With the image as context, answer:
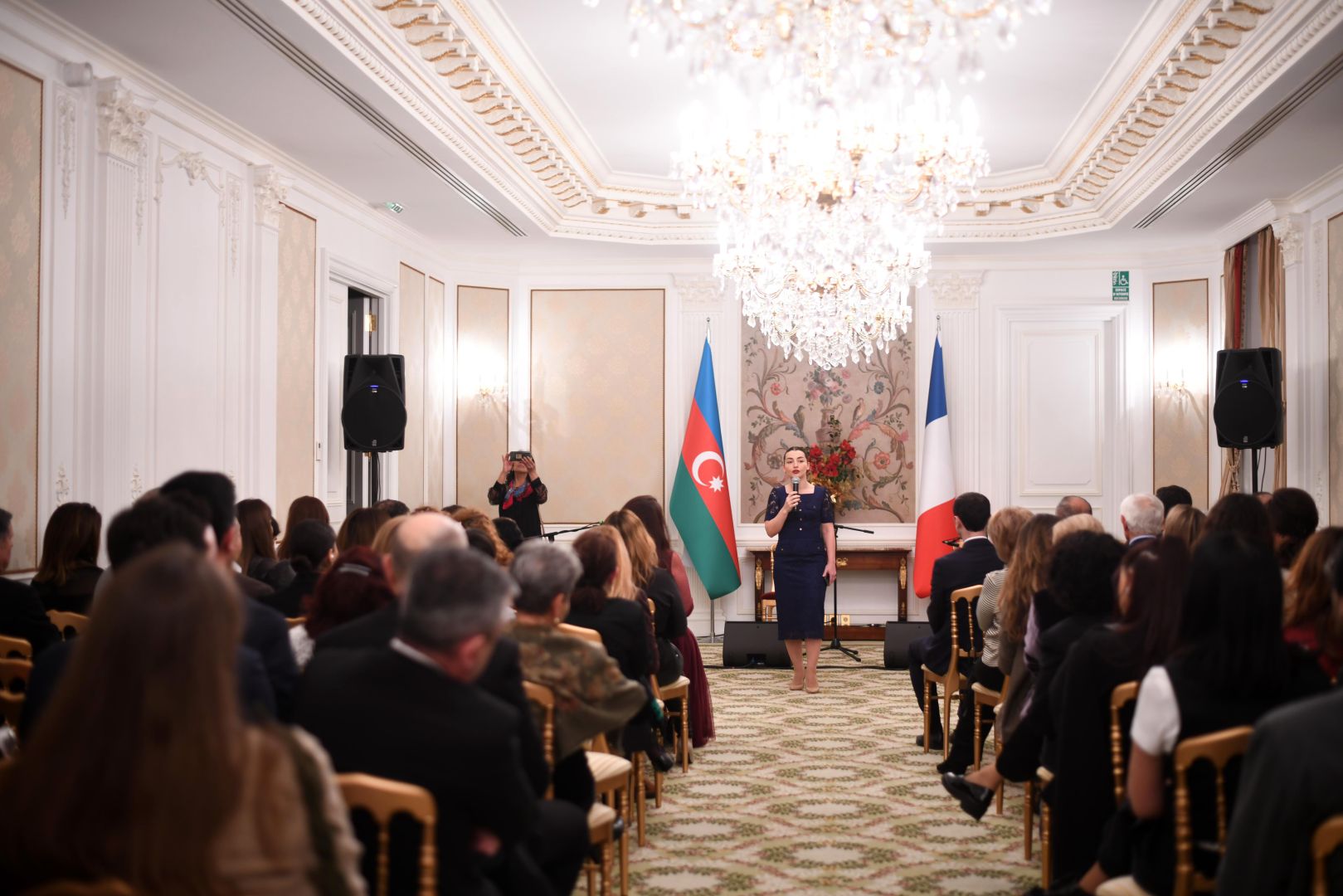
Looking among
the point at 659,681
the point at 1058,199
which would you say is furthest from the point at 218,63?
the point at 1058,199

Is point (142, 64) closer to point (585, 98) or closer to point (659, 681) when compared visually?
point (585, 98)

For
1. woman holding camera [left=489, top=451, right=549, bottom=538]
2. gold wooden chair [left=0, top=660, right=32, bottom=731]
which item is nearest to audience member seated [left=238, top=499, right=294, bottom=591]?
gold wooden chair [left=0, top=660, right=32, bottom=731]

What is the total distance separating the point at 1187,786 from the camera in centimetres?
260

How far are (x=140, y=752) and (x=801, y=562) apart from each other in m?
6.90

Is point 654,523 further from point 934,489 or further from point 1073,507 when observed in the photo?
point 934,489

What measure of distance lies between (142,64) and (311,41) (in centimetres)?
101

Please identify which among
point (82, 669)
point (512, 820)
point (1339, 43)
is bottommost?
point (512, 820)

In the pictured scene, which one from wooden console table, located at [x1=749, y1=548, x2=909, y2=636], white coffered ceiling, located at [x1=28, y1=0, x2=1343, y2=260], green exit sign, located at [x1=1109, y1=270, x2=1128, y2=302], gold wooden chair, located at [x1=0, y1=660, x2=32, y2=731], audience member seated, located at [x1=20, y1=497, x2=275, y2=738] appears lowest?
wooden console table, located at [x1=749, y1=548, x2=909, y2=636]

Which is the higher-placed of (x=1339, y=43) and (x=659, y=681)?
(x=1339, y=43)

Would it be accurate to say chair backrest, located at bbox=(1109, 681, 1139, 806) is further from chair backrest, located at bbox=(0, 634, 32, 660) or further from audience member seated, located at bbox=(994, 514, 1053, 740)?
chair backrest, located at bbox=(0, 634, 32, 660)

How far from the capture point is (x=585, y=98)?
802cm

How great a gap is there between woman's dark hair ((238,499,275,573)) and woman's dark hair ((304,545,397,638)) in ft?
7.31

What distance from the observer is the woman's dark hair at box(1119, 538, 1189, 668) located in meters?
3.05

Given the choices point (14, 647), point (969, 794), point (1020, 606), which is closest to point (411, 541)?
point (14, 647)
